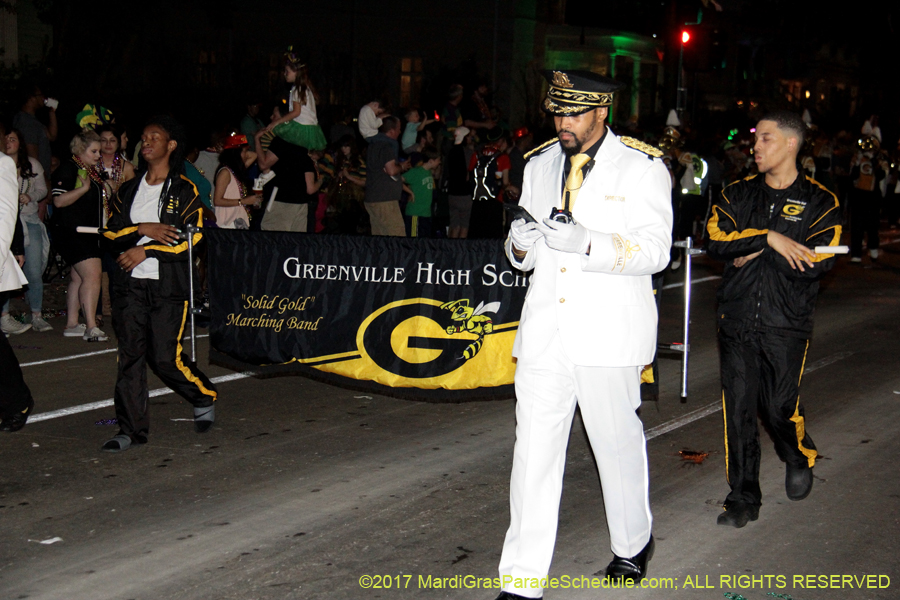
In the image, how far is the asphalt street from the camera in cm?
464

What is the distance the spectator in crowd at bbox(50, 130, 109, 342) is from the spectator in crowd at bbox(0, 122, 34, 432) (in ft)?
10.7

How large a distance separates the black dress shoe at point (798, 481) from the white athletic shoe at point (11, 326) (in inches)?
319

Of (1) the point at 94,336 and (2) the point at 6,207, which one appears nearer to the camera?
(2) the point at 6,207

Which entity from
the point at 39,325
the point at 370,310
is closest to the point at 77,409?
the point at 370,310

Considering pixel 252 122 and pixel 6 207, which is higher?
pixel 252 122

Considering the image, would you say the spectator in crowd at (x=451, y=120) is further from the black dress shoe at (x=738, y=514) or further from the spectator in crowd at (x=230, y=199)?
the black dress shoe at (x=738, y=514)

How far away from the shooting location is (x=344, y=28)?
138 feet

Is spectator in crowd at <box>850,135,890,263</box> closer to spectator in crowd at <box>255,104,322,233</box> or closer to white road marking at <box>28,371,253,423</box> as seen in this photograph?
spectator in crowd at <box>255,104,322,233</box>

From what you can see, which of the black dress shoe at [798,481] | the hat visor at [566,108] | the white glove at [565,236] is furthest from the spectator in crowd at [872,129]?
the white glove at [565,236]

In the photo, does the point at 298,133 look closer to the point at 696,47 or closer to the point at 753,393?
the point at 753,393

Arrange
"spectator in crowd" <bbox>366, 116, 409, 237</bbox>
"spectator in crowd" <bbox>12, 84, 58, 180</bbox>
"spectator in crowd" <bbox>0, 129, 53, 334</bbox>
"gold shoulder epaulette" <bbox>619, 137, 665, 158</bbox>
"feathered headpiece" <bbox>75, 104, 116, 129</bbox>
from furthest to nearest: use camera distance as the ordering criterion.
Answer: "spectator in crowd" <bbox>366, 116, 409, 237</bbox> < "spectator in crowd" <bbox>12, 84, 58, 180</bbox> < "feathered headpiece" <bbox>75, 104, 116, 129</bbox> < "spectator in crowd" <bbox>0, 129, 53, 334</bbox> < "gold shoulder epaulette" <bbox>619, 137, 665, 158</bbox>

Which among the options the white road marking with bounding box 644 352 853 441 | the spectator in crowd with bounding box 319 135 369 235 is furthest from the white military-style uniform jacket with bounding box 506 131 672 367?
the spectator in crowd with bounding box 319 135 369 235

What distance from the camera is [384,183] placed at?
47.8 feet

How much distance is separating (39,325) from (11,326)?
354 millimetres
